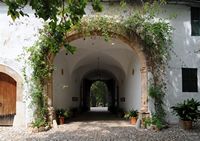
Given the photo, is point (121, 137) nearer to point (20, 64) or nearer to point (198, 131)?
point (198, 131)

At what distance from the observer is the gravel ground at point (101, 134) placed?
9.32 meters

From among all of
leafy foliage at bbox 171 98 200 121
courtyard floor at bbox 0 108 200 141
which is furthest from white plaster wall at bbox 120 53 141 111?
courtyard floor at bbox 0 108 200 141

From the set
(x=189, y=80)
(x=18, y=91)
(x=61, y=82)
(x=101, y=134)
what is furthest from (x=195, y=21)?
(x=18, y=91)

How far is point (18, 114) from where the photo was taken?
38.8 ft

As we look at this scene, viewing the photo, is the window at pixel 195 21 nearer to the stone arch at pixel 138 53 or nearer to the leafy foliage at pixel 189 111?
the stone arch at pixel 138 53

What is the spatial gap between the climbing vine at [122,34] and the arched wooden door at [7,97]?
1.17 m

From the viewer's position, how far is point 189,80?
40.5 ft

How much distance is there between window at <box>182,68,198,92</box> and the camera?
12.3 meters

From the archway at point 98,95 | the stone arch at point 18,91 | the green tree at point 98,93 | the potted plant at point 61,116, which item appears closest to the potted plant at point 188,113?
the potted plant at point 61,116

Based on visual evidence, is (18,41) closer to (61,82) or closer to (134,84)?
(61,82)

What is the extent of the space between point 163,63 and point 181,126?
2.38 metres

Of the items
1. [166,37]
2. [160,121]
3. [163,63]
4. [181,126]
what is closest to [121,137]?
[160,121]

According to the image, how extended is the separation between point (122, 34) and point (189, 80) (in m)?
3.13

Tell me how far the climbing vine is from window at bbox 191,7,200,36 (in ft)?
3.56
